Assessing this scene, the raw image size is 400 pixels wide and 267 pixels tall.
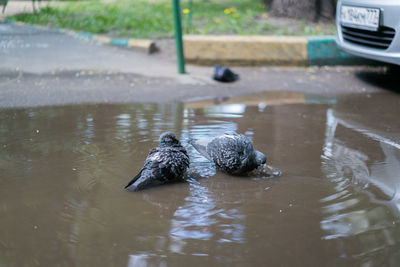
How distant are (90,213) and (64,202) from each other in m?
0.22

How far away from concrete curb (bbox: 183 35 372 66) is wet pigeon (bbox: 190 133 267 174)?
11.8ft

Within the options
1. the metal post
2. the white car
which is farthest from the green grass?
the metal post

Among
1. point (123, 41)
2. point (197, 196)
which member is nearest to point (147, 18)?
point (123, 41)

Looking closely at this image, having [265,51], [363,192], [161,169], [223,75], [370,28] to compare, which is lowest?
[363,192]

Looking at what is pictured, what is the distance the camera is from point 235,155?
112 inches

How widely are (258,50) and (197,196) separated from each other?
4139mm

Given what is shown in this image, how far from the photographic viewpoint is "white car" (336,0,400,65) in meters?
5.17

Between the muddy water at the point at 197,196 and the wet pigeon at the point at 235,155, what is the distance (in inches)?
3.2

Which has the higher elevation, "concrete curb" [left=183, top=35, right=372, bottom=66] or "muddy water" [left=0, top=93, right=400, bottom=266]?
"concrete curb" [left=183, top=35, right=372, bottom=66]

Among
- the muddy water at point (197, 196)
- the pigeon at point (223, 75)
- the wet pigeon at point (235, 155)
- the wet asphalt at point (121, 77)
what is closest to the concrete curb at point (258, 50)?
the wet asphalt at point (121, 77)

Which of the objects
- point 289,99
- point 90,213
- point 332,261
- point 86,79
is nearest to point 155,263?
point 90,213

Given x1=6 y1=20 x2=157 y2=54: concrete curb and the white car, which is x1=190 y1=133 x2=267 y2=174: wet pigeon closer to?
the white car

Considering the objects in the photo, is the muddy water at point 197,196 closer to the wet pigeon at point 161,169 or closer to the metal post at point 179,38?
the wet pigeon at point 161,169

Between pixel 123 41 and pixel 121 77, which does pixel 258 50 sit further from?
pixel 123 41
